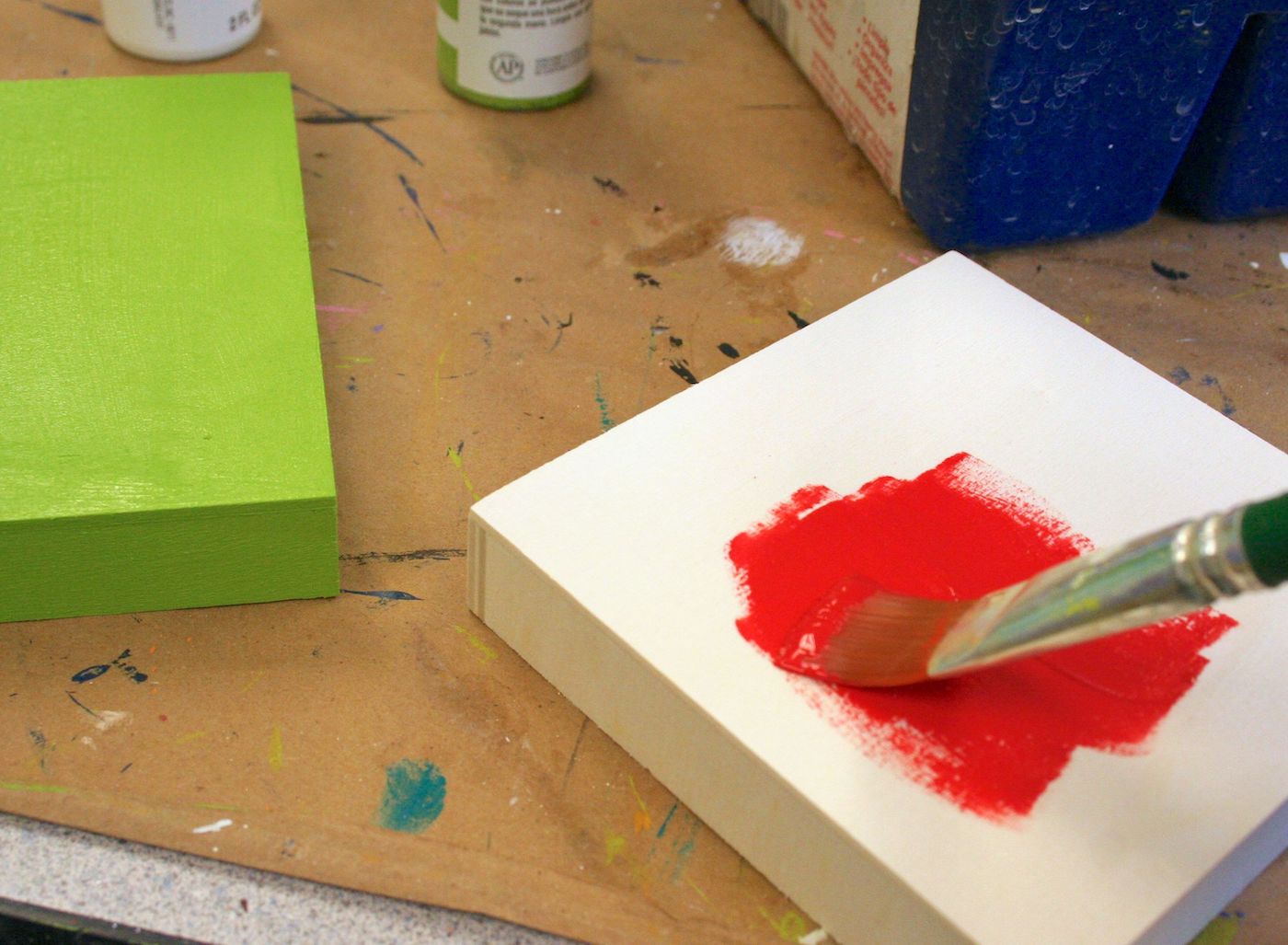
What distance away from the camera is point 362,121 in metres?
1.02

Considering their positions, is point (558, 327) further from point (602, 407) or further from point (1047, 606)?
point (1047, 606)

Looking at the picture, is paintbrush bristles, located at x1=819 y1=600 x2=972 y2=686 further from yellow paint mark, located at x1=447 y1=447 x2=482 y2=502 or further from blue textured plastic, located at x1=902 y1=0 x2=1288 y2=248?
Result: blue textured plastic, located at x1=902 y1=0 x2=1288 y2=248

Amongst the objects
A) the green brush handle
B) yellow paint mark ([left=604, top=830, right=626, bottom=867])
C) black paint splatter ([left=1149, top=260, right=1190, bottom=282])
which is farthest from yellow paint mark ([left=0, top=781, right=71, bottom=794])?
black paint splatter ([left=1149, top=260, right=1190, bottom=282])

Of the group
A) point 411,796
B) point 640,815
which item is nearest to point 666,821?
point 640,815

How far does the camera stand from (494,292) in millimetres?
882

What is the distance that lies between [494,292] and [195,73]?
361 millimetres

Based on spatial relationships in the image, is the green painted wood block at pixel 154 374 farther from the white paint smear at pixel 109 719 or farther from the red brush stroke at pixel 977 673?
the red brush stroke at pixel 977 673

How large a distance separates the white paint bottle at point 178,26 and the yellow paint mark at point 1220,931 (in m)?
0.90

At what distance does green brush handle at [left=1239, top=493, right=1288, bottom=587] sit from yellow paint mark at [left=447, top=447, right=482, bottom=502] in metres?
0.43

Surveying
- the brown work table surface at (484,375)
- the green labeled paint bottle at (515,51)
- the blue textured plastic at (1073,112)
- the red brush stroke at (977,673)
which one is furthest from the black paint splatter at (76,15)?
the red brush stroke at (977,673)

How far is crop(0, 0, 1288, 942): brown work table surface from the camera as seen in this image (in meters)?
0.60

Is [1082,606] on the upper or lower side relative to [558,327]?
upper

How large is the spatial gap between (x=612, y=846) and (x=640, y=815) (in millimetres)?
21

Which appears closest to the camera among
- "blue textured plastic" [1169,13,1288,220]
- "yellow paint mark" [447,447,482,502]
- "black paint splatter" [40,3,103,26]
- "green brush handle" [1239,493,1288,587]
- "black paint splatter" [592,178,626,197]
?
"green brush handle" [1239,493,1288,587]
